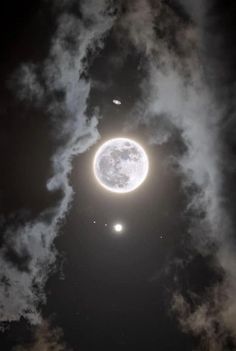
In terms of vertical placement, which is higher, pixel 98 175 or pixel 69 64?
pixel 69 64

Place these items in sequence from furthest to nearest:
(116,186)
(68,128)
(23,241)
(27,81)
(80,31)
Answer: (23,241), (116,186), (68,128), (27,81), (80,31)

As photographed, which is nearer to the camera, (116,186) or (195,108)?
(195,108)

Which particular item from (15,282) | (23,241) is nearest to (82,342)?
(15,282)

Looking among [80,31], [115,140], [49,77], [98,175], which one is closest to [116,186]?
[98,175]

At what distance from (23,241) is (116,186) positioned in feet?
30.5

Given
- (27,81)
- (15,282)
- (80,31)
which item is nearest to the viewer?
(80,31)

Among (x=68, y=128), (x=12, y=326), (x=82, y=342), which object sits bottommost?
(x=82, y=342)

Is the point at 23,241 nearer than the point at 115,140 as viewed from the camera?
No

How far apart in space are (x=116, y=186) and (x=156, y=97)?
6.78m

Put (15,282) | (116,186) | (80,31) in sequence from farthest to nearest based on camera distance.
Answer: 1. (15,282)
2. (116,186)
3. (80,31)

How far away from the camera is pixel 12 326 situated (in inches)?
1422

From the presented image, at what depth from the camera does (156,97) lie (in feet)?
73.1

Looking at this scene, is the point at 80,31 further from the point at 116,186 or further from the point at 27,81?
the point at 116,186

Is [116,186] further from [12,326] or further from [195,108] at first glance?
[12,326]
